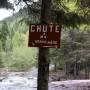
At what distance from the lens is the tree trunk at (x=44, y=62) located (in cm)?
516

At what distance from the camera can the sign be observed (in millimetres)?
4973

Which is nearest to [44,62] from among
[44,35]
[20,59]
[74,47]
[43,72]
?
[43,72]

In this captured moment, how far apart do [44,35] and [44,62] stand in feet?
1.53

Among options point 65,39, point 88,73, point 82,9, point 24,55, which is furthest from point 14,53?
point 82,9

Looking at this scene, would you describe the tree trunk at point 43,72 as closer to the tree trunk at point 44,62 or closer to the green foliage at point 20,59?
the tree trunk at point 44,62

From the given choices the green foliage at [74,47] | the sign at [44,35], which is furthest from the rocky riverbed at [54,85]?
the sign at [44,35]

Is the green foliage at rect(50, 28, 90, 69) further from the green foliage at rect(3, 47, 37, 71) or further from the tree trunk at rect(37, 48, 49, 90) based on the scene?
the tree trunk at rect(37, 48, 49, 90)

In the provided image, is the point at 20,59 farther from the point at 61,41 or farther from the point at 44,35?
the point at 44,35

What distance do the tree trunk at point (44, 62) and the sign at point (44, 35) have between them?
0.76 feet

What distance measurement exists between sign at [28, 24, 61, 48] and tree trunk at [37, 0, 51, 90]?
0.76 feet

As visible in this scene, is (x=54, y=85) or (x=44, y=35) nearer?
(x=44, y=35)

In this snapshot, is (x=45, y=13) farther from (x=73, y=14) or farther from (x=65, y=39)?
(x=65, y=39)

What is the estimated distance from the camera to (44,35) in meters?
4.97

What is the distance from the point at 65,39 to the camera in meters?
38.7
